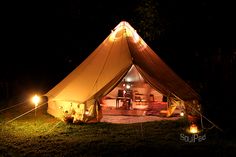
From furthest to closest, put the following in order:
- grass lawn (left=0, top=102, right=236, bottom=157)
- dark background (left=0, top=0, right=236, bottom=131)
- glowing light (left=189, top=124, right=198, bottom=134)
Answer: dark background (left=0, top=0, right=236, bottom=131), glowing light (left=189, top=124, right=198, bottom=134), grass lawn (left=0, top=102, right=236, bottom=157)

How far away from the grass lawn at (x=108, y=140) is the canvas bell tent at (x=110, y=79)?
1.43 ft

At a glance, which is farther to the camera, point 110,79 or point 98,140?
point 110,79

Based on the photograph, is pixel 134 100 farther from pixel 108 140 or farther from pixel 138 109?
pixel 108 140

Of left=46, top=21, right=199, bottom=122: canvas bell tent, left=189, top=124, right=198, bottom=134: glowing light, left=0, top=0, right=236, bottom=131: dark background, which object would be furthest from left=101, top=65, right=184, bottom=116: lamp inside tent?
left=189, top=124, right=198, bottom=134: glowing light

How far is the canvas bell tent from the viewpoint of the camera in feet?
27.2

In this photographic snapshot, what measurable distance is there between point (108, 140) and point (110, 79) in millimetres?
1648

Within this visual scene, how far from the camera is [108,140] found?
283 inches

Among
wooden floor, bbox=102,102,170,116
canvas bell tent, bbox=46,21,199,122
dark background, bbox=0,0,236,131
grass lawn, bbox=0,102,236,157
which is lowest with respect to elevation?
grass lawn, bbox=0,102,236,157

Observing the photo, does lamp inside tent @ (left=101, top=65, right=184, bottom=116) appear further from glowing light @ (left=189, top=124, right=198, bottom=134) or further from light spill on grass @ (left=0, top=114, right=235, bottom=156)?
glowing light @ (left=189, top=124, right=198, bottom=134)

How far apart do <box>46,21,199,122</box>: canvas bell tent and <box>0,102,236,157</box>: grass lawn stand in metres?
0.43

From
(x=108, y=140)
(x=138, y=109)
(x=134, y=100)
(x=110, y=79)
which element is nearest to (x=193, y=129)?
(x=108, y=140)

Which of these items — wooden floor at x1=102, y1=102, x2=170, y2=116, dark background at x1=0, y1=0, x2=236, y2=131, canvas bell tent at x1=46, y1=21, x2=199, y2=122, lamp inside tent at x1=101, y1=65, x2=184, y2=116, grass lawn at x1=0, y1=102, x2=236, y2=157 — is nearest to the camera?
grass lawn at x1=0, y1=102, x2=236, y2=157

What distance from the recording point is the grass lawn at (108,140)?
257 inches

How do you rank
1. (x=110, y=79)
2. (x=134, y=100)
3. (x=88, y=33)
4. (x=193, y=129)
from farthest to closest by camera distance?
(x=88, y=33) → (x=134, y=100) → (x=110, y=79) → (x=193, y=129)
